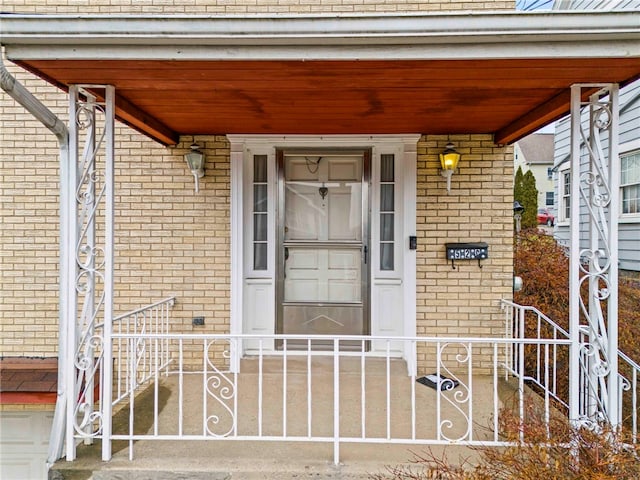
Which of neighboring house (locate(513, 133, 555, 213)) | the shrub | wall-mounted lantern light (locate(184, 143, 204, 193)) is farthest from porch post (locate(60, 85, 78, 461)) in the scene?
neighboring house (locate(513, 133, 555, 213))

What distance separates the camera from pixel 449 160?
155 inches

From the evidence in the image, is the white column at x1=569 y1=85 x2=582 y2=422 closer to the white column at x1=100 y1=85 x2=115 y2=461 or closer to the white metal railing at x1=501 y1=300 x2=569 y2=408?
the white metal railing at x1=501 y1=300 x2=569 y2=408

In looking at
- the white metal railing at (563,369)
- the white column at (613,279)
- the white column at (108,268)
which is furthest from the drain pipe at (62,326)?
the white column at (613,279)

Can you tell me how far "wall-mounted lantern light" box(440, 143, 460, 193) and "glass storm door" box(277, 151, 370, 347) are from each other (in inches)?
33.1

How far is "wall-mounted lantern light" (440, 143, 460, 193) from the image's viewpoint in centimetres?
393

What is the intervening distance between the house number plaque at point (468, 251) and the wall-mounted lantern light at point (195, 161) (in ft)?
8.46

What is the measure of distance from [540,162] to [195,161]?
75.2 ft

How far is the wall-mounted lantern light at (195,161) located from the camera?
399 centimetres

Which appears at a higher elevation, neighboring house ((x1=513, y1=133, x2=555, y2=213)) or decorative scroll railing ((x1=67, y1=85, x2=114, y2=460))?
neighboring house ((x1=513, y1=133, x2=555, y2=213))

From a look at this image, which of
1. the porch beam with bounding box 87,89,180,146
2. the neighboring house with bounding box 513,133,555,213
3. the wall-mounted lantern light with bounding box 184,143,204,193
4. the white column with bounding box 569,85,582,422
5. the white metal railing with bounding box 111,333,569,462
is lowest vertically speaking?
the white metal railing with bounding box 111,333,569,462

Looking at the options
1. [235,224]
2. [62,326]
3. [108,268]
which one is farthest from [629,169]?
[62,326]

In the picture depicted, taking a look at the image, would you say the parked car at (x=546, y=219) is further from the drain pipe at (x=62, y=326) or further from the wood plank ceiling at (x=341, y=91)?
the drain pipe at (x=62, y=326)

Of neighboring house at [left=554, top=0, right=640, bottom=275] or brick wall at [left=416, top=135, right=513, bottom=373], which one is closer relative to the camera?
brick wall at [left=416, top=135, right=513, bottom=373]

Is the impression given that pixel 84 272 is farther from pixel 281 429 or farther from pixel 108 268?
pixel 281 429
